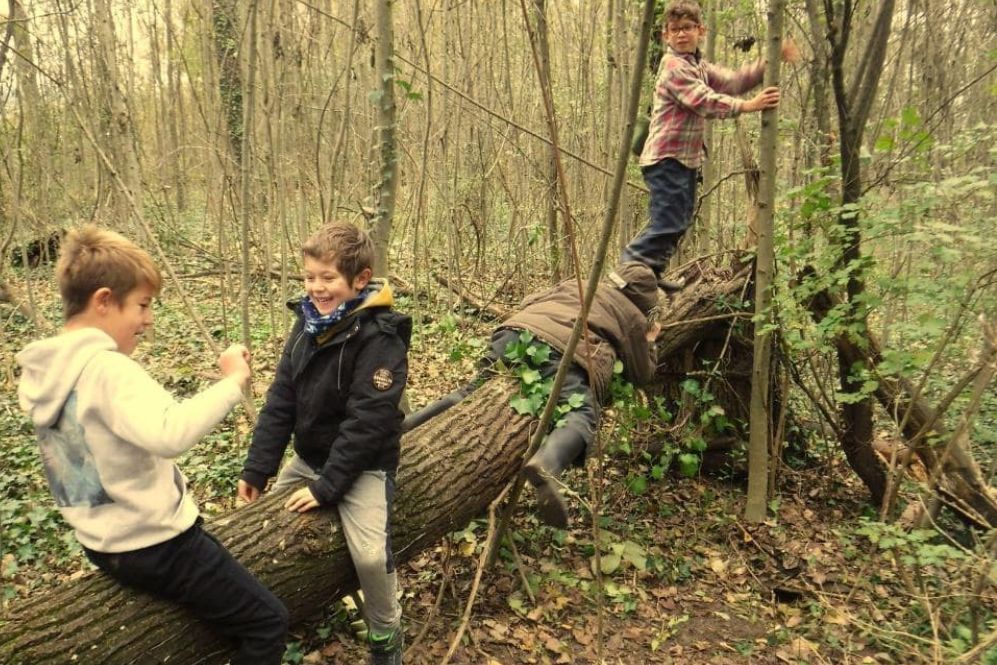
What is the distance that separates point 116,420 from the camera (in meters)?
1.73

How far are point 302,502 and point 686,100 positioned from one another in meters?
3.34

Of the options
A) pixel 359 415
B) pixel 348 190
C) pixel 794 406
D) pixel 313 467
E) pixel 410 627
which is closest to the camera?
pixel 359 415

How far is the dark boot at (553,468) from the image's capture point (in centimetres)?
298

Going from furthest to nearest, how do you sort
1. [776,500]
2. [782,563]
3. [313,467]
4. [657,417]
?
[657,417] < [776,500] < [782,563] < [313,467]

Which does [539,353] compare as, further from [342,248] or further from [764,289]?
[342,248]

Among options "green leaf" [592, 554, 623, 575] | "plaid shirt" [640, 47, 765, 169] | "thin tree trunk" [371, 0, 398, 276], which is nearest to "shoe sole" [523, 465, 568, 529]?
"green leaf" [592, 554, 623, 575]

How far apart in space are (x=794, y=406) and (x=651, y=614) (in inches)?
119

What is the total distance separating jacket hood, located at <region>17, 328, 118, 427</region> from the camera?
1.73 m

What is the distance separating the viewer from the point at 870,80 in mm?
3801

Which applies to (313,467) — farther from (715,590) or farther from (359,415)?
(715,590)

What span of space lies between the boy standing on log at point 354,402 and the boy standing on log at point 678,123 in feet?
7.88

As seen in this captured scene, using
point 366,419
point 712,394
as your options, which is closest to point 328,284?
point 366,419

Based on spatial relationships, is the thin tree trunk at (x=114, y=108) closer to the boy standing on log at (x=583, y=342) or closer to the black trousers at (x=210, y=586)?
the boy standing on log at (x=583, y=342)

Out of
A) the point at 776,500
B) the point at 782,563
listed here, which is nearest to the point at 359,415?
the point at 782,563
